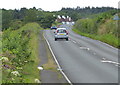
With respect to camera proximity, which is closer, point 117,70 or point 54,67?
point 117,70

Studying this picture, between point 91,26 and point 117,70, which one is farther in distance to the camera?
point 91,26

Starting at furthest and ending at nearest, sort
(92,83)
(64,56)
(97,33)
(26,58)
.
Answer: (97,33), (64,56), (26,58), (92,83)

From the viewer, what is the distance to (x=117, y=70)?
680 inches

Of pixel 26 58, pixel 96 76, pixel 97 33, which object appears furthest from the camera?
pixel 97 33

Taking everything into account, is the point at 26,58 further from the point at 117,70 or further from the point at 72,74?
the point at 117,70

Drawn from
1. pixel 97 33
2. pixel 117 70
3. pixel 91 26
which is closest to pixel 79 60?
pixel 117 70

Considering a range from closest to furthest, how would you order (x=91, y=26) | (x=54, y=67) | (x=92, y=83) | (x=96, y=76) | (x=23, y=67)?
(x=92, y=83)
(x=96, y=76)
(x=23, y=67)
(x=54, y=67)
(x=91, y=26)

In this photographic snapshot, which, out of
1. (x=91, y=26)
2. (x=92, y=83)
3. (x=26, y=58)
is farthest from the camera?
(x=91, y=26)

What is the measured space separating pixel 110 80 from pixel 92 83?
111 centimetres

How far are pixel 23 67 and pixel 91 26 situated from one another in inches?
1472

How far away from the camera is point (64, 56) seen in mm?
24047

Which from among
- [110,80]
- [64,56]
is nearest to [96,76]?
[110,80]

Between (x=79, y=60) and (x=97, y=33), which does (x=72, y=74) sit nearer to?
(x=79, y=60)

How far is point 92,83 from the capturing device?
13.7 metres
